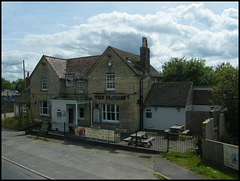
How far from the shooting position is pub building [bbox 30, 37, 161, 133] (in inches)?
826

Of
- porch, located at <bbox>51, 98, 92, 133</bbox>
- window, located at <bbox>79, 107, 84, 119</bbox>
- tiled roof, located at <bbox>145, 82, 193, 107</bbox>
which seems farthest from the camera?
window, located at <bbox>79, 107, 84, 119</bbox>

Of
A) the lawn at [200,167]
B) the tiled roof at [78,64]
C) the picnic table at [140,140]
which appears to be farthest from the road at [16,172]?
the tiled roof at [78,64]

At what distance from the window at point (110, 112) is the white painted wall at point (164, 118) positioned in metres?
2.97

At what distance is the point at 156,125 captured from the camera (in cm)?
2125

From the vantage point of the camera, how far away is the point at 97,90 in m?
22.7

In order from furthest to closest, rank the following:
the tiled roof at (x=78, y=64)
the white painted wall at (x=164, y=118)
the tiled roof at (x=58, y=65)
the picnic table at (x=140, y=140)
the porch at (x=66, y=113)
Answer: the tiled roof at (x=58, y=65) < the tiled roof at (x=78, y=64) < the porch at (x=66, y=113) < the white painted wall at (x=164, y=118) < the picnic table at (x=140, y=140)

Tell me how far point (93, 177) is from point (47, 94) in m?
17.5

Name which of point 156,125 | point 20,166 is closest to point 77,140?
point 20,166

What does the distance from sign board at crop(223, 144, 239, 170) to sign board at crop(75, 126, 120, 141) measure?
7.82m

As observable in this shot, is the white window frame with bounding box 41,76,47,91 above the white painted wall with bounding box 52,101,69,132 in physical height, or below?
above

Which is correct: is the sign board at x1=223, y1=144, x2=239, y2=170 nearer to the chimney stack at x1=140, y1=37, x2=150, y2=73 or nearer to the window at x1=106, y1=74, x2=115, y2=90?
the window at x1=106, y1=74, x2=115, y2=90

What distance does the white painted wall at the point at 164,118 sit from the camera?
2009cm

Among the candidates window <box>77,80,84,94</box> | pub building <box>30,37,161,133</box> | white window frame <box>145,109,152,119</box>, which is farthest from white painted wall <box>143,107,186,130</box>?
window <box>77,80,84,94</box>

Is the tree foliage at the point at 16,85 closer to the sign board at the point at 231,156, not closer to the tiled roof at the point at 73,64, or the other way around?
the tiled roof at the point at 73,64
